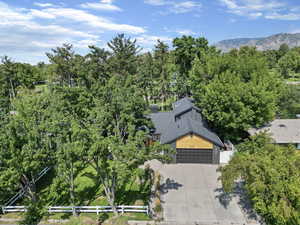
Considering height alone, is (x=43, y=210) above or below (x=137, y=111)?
below

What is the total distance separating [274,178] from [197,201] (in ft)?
19.4

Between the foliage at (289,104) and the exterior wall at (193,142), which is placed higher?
the foliage at (289,104)

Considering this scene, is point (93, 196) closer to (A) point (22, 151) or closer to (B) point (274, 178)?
(A) point (22, 151)

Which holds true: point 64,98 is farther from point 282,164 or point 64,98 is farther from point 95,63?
point 282,164

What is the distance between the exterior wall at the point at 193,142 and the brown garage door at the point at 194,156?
442 mm

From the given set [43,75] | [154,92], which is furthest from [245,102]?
[43,75]

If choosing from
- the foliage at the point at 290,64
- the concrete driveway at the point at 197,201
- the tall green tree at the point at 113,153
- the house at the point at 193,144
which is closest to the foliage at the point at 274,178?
the concrete driveway at the point at 197,201

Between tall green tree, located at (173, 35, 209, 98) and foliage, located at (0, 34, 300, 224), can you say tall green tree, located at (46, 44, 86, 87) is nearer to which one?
foliage, located at (0, 34, 300, 224)

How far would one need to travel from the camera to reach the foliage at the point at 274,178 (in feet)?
29.5

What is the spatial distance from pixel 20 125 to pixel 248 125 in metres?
18.1

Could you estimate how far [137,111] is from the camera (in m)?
18.7

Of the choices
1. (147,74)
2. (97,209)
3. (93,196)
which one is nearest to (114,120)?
(93,196)

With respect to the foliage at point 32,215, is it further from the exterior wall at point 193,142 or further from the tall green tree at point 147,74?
the tall green tree at point 147,74

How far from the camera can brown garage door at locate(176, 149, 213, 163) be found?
62.2 ft
